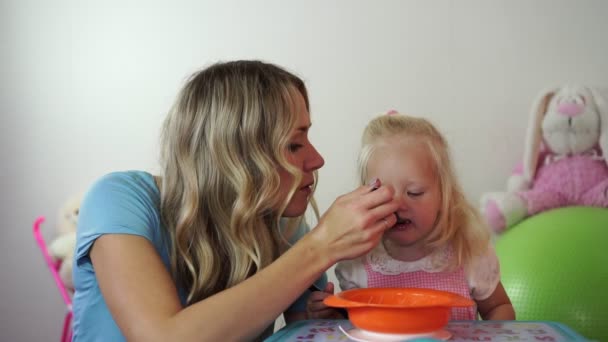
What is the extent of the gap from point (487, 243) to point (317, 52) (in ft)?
3.64

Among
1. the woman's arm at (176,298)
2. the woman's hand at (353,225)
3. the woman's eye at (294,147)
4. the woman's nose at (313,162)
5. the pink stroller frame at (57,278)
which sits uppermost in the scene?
the woman's eye at (294,147)

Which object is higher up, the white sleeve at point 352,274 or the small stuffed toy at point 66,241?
the white sleeve at point 352,274

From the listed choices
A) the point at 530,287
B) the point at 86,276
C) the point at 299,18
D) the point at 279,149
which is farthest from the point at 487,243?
the point at 299,18

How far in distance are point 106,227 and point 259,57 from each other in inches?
52.8

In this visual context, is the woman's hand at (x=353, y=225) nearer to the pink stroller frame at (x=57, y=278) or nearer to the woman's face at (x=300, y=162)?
the woman's face at (x=300, y=162)

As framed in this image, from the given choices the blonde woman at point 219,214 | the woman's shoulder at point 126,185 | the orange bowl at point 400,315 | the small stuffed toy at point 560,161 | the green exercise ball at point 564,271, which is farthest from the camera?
the small stuffed toy at point 560,161

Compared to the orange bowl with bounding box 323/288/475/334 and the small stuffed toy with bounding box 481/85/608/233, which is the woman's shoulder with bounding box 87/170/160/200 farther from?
the small stuffed toy with bounding box 481/85/608/233

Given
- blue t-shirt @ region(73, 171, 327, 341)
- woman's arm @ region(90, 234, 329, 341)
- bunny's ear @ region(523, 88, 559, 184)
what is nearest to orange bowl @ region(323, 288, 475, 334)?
woman's arm @ region(90, 234, 329, 341)

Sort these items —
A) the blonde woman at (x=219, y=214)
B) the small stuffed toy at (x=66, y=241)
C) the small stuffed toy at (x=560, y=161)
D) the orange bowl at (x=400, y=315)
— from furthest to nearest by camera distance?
the small stuffed toy at (x=66, y=241)
the small stuffed toy at (x=560, y=161)
the blonde woman at (x=219, y=214)
the orange bowl at (x=400, y=315)

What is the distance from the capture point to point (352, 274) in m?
1.31

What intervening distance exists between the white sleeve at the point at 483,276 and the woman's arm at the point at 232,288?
379 mm

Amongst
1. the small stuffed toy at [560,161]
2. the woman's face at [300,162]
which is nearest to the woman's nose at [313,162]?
the woman's face at [300,162]

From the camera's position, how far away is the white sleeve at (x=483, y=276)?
126 cm

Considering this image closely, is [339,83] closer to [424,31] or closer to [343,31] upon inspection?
[343,31]
